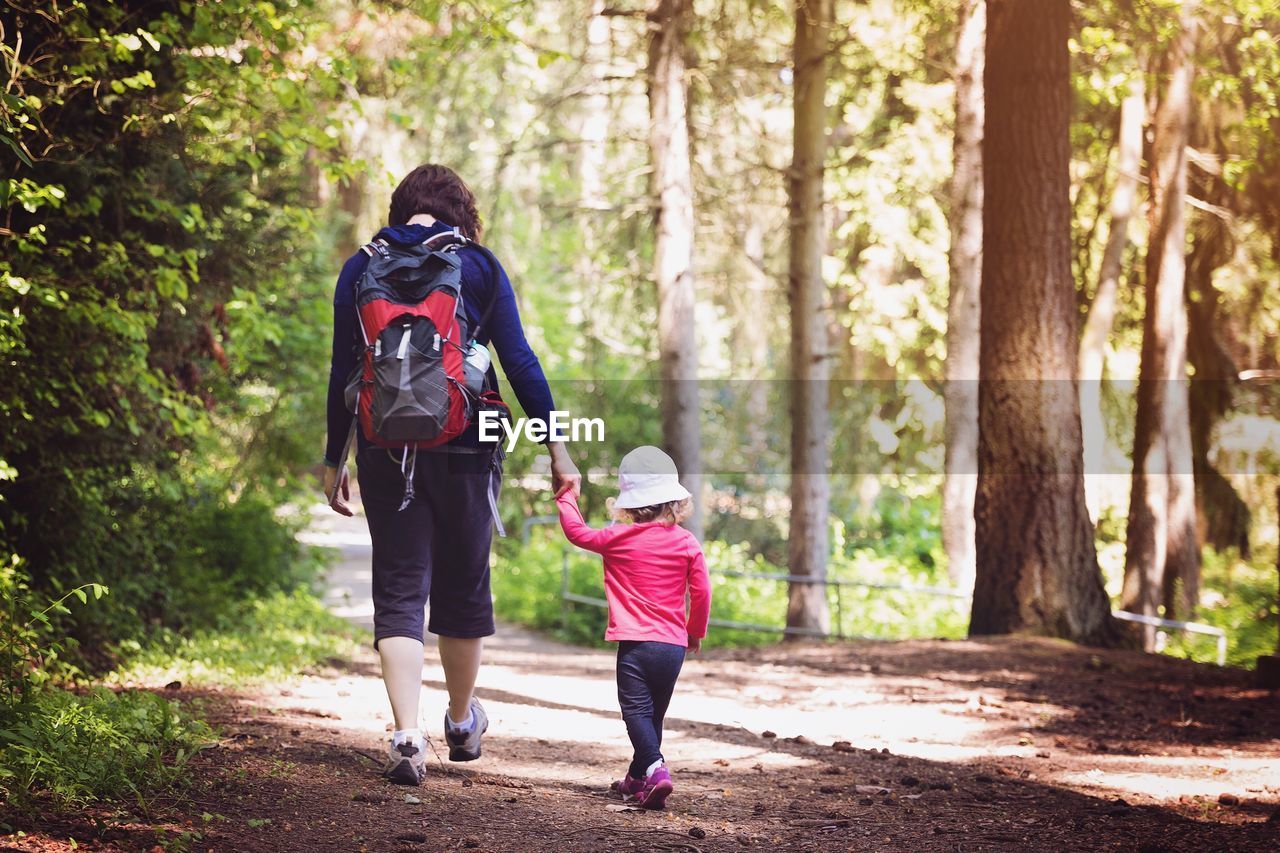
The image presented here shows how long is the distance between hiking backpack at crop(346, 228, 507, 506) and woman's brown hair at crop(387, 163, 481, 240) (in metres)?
0.22

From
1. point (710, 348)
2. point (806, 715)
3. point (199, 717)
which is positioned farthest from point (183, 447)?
point (710, 348)

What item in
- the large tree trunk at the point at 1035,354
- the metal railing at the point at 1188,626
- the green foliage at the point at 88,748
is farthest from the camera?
the metal railing at the point at 1188,626

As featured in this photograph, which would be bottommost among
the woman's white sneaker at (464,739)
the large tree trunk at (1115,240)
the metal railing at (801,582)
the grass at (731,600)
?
the grass at (731,600)

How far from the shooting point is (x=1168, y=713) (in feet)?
24.7

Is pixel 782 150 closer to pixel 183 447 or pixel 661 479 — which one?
pixel 183 447

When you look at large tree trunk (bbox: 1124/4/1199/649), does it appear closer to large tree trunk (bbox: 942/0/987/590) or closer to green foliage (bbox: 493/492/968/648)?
large tree trunk (bbox: 942/0/987/590)

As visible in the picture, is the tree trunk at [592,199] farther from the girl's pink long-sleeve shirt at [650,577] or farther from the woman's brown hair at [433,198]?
the girl's pink long-sleeve shirt at [650,577]

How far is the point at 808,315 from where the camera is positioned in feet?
52.3

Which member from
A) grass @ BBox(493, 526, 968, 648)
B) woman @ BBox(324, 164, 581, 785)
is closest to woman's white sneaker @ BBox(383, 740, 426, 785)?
woman @ BBox(324, 164, 581, 785)

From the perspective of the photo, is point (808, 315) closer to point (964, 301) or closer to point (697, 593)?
point (964, 301)

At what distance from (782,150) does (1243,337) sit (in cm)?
867

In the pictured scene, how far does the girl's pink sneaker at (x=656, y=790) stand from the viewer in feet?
16.2

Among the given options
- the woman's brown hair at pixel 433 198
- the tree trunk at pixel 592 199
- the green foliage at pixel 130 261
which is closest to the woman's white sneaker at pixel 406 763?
the woman's brown hair at pixel 433 198

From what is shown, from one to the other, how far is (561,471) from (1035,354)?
6.44 metres
